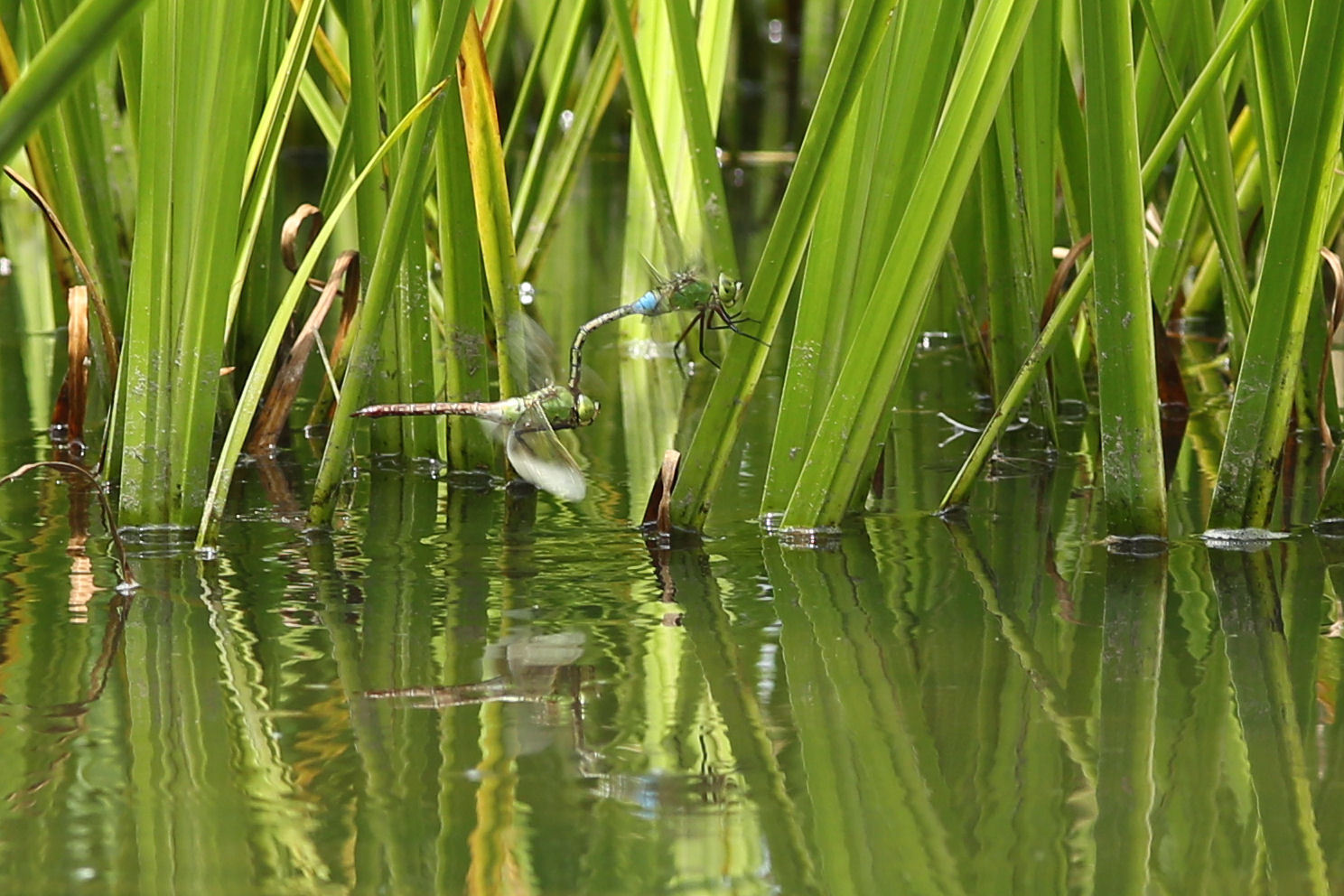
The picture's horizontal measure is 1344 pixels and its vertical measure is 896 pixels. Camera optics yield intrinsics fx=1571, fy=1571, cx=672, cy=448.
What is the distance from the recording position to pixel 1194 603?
1.53m

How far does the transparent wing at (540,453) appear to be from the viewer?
1738mm

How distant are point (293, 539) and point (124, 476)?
190 millimetres

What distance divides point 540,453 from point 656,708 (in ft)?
1.75

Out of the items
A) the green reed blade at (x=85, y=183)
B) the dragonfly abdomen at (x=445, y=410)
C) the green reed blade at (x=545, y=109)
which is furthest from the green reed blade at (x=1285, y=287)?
the green reed blade at (x=85, y=183)

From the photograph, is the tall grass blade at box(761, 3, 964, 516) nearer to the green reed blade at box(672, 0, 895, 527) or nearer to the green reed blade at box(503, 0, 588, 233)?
the green reed blade at box(672, 0, 895, 527)

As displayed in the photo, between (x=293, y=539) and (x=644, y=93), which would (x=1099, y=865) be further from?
(x=644, y=93)

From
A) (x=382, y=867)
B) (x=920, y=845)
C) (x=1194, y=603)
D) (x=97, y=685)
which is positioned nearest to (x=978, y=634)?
(x=1194, y=603)

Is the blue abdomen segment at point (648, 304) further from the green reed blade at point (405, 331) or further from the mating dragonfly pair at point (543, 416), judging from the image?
the green reed blade at point (405, 331)

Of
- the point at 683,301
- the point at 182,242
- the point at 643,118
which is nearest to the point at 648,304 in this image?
the point at 683,301

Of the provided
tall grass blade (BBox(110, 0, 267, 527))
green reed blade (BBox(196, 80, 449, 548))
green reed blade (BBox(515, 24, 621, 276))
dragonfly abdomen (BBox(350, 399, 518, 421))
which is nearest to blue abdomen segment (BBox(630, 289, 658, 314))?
dragonfly abdomen (BBox(350, 399, 518, 421))

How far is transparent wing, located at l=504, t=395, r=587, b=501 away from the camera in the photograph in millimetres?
1738

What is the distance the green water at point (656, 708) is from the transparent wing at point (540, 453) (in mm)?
68

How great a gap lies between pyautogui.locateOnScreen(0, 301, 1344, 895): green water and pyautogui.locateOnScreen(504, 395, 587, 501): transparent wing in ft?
0.22

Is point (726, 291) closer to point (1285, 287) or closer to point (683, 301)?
point (683, 301)
